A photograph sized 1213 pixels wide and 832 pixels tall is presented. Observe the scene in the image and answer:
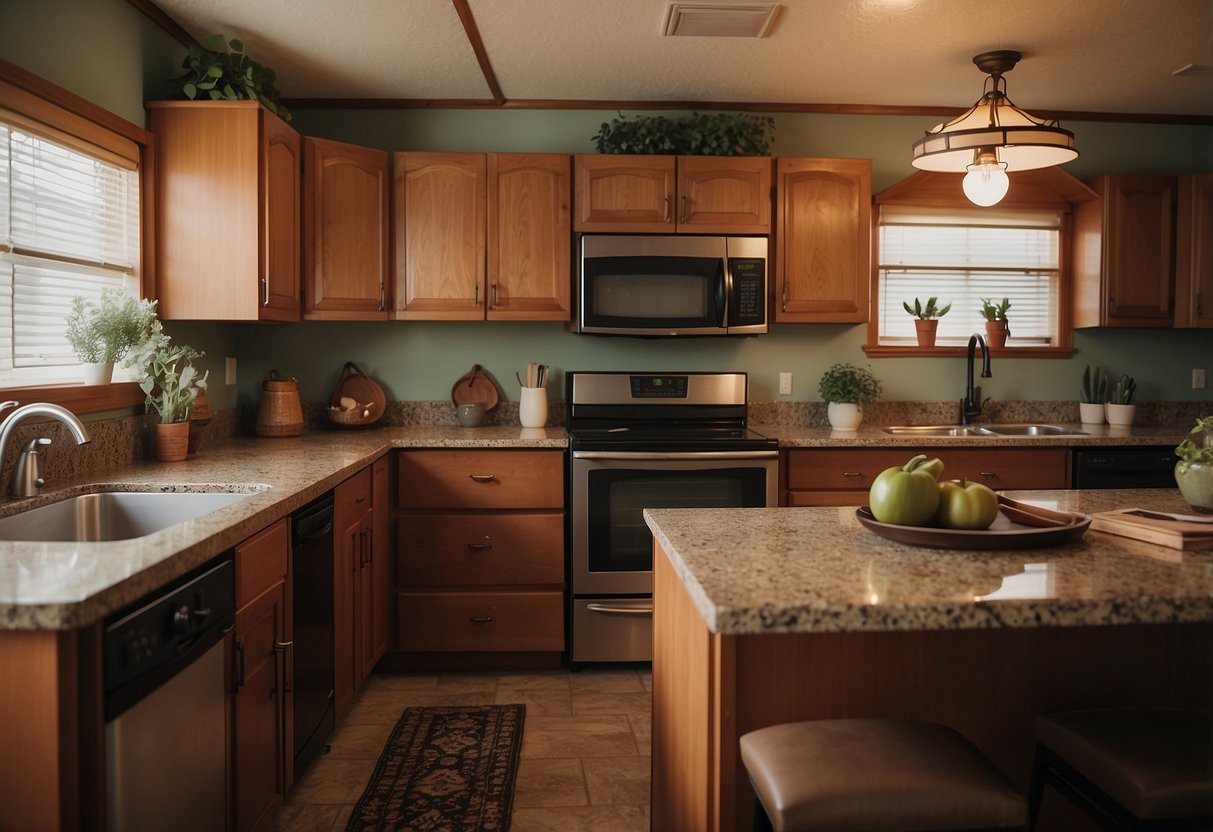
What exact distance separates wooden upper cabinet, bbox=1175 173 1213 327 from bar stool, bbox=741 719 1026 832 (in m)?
3.36

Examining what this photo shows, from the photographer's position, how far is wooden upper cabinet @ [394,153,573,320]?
3529mm

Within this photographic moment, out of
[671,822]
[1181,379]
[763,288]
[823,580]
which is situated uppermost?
[763,288]

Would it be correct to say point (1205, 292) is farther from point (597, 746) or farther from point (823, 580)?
point (823, 580)

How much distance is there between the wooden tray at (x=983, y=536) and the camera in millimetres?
1438

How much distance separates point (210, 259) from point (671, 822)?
2359 millimetres

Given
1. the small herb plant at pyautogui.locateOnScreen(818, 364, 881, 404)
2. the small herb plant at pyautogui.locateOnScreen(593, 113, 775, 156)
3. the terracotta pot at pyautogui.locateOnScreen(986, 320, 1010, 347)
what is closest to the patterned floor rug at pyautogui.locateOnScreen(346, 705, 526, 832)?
the small herb plant at pyautogui.locateOnScreen(818, 364, 881, 404)

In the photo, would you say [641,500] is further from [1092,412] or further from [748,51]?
[1092,412]

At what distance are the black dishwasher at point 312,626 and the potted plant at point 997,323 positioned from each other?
2980mm

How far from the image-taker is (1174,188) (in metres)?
3.84

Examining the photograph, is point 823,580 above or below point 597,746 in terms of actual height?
above

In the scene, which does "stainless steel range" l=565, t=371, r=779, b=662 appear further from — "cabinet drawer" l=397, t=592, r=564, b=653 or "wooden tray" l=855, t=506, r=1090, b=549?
"wooden tray" l=855, t=506, r=1090, b=549

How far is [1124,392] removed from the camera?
3.96 metres

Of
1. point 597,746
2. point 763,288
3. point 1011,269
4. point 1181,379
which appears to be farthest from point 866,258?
point 597,746

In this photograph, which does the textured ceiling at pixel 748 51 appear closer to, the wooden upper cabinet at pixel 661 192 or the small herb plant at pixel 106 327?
the wooden upper cabinet at pixel 661 192
